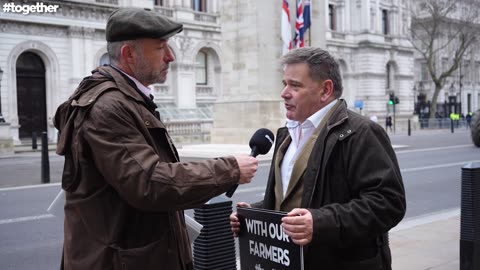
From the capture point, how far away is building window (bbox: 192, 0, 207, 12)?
4356cm

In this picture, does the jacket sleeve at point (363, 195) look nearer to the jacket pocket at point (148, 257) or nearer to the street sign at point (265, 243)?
the street sign at point (265, 243)

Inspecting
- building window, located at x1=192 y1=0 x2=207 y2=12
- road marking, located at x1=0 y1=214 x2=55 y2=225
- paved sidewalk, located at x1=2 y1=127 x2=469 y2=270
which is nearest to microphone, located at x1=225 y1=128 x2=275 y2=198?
paved sidewalk, located at x1=2 y1=127 x2=469 y2=270

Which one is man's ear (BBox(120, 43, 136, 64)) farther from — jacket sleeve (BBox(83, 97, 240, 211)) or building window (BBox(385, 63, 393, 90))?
building window (BBox(385, 63, 393, 90))

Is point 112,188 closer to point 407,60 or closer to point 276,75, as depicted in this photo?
point 276,75

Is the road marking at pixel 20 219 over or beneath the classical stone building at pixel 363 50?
beneath

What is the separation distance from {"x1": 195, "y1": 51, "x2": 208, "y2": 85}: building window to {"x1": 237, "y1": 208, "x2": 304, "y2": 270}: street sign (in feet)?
133

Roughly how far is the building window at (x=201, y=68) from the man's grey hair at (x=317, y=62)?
40.5m

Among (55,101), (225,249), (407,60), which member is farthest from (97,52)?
(407,60)

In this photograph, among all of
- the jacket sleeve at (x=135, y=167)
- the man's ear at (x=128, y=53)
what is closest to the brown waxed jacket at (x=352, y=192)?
the jacket sleeve at (x=135, y=167)

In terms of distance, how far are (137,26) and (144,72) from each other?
23 cm

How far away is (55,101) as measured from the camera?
33031 millimetres

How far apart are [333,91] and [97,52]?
33717 millimetres

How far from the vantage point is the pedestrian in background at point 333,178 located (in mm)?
2441

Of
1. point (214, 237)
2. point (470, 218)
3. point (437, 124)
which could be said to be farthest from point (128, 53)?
point (437, 124)
